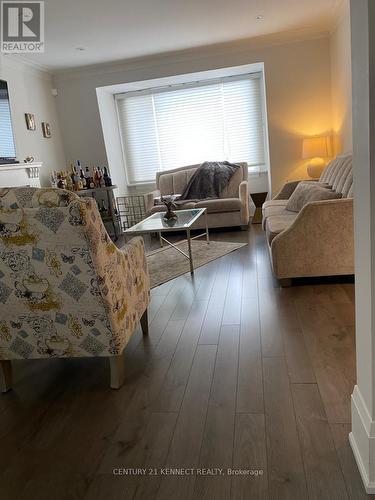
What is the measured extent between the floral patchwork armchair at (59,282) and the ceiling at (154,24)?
286 cm

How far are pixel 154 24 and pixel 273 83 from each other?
2022 millimetres

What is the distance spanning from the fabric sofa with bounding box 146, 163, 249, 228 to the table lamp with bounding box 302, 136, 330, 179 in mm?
925

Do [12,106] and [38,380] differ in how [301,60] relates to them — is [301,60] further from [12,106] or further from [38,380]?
[38,380]

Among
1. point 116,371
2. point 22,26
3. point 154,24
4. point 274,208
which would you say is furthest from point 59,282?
point 154,24

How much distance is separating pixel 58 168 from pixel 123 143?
4.56ft

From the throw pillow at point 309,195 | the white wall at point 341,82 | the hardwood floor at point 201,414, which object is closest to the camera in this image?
the hardwood floor at point 201,414

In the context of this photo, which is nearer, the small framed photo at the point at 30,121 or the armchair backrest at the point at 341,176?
the armchair backrest at the point at 341,176

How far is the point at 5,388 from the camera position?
6.53 ft

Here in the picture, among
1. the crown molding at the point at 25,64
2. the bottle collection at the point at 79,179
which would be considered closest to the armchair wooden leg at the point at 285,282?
the bottle collection at the point at 79,179

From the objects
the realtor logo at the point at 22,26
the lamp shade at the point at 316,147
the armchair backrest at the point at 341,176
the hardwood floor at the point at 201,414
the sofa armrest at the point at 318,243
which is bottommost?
the hardwood floor at the point at 201,414

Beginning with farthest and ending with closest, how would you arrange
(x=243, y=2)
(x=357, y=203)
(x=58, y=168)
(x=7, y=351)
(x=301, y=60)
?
(x=58, y=168)
(x=301, y=60)
(x=243, y=2)
(x=7, y=351)
(x=357, y=203)

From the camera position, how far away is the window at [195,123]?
20.7ft

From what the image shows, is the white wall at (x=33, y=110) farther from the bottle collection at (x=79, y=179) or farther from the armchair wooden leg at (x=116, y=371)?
the armchair wooden leg at (x=116, y=371)

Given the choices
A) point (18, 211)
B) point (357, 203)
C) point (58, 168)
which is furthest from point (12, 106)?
point (357, 203)
